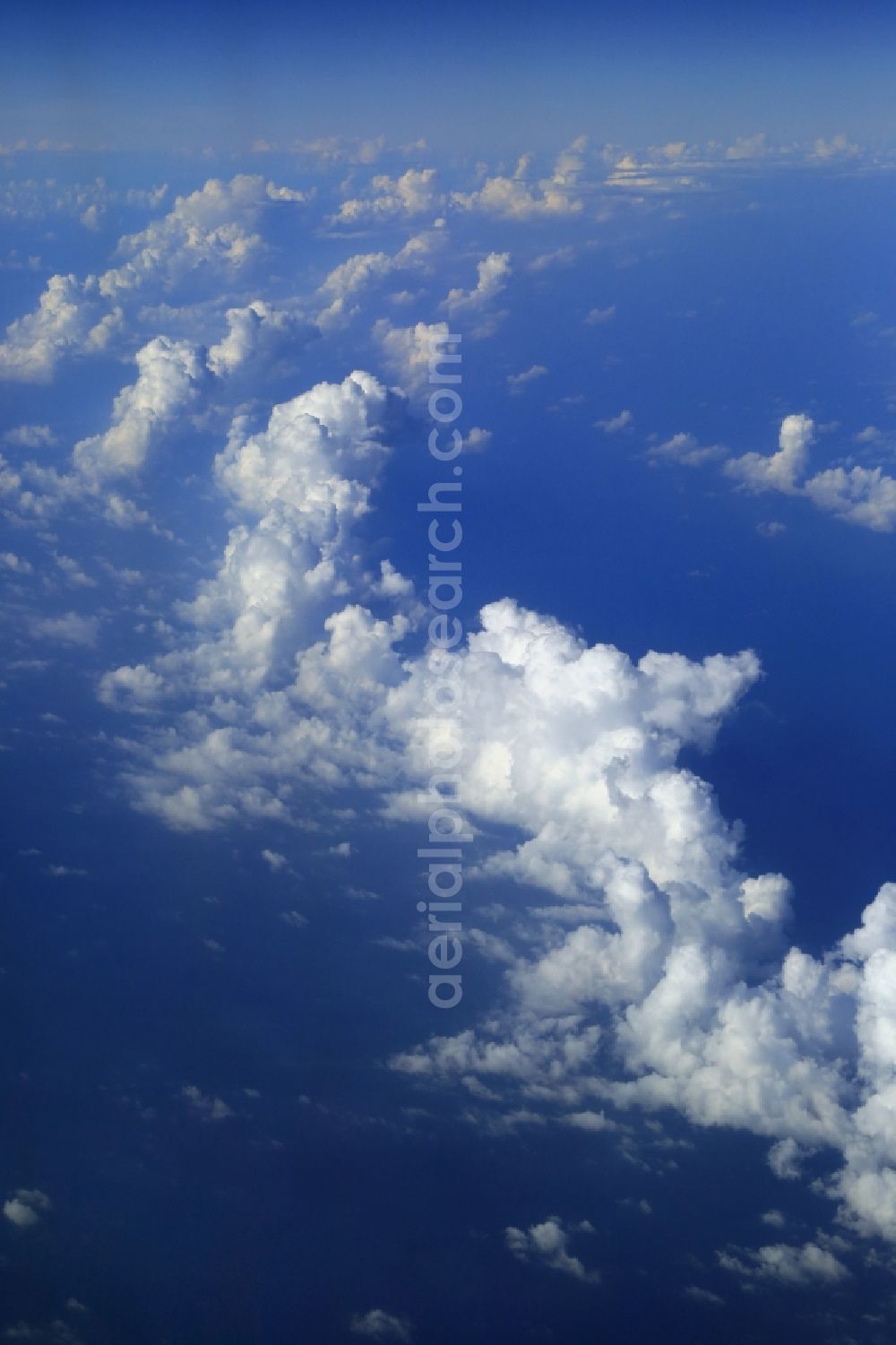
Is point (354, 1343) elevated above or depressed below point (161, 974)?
below

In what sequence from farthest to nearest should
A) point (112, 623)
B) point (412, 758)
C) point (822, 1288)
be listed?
point (112, 623) → point (412, 758) → point (822, 1288)

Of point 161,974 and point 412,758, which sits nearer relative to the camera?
point 161,974

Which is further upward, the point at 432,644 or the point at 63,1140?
the point at 432,644

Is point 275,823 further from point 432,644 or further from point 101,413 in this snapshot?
point 101,413

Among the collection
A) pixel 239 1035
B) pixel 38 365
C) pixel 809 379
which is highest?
pixel 809 379

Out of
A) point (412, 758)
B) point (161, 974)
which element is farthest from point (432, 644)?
point (161, 974)

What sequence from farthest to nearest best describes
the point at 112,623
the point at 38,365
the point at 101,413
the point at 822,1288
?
the point at 101,413 < the point at 38,365 < the point at 112,623 < the point at 822,1288

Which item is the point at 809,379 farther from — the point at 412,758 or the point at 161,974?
the point at 161,974

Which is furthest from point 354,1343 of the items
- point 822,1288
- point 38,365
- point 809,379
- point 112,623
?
point 809,379

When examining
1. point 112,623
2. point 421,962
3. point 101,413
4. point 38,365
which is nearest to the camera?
point 421,962
